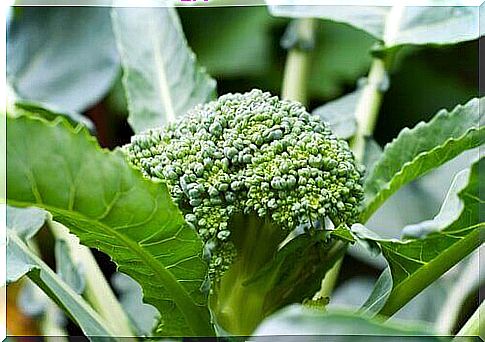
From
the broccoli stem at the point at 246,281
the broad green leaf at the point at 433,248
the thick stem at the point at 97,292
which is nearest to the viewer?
the broad green leaf at the point at 433,248

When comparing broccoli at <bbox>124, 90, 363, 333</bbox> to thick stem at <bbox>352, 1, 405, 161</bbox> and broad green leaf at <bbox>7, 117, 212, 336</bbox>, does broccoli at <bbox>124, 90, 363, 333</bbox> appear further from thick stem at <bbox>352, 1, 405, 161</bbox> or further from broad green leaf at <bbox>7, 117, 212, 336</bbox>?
thick stem at <bbox>352, 1, 405, 161</bbox>

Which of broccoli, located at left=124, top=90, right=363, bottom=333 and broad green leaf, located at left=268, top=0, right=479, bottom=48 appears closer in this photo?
broccoli, located at left=124, top=90, right=363, bottom=333

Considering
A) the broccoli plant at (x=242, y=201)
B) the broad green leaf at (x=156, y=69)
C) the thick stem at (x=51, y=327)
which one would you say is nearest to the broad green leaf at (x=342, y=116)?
the broccoli plant at (x=242, y=201)

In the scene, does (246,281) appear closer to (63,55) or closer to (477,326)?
(477,326)

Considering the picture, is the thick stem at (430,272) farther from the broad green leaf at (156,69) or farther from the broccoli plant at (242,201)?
the broad green leaf at (156,69)

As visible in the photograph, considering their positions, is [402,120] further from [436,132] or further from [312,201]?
[312,201]

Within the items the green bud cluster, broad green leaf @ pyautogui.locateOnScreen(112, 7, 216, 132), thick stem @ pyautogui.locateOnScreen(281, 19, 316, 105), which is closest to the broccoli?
the green bud cluster
